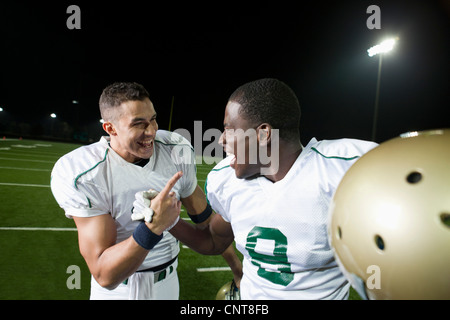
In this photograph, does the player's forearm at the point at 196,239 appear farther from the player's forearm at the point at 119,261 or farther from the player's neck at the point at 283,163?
the player's neck at the point at 283,163

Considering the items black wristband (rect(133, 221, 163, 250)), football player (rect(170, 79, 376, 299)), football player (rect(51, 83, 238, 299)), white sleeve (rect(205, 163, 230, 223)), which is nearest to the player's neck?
football player (rect(170, 79, 376, 299))

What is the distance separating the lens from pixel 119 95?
195 centimetres

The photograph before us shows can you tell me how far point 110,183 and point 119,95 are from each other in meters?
0.61

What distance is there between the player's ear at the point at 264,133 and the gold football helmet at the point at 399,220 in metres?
0.60

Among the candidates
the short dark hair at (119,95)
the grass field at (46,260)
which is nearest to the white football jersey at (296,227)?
the short dark hair at (119,95)

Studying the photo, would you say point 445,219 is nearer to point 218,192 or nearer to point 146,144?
point 218,192

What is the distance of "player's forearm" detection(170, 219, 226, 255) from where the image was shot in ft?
5.68

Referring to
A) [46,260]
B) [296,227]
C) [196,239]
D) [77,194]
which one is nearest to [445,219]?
[296,227]

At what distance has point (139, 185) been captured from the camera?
6.07 feet

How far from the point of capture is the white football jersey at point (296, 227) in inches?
50.6

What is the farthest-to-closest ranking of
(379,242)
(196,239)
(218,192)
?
(196,239) < (218,192) < (379,242)

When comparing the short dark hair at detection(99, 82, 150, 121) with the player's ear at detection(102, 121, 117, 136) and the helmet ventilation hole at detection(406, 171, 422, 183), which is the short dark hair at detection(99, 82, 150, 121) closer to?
the player's ear at detection(102, 121, 117, 136)

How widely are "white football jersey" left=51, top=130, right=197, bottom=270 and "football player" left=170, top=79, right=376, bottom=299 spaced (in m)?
0.62

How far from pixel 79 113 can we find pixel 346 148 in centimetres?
3937
